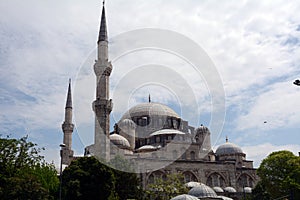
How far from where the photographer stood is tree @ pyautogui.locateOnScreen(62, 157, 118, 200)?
27292 millimetres

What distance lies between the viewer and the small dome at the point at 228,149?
50.0 m

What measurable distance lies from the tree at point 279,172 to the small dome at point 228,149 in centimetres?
1443

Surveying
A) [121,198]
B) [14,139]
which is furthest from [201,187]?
[14,139]

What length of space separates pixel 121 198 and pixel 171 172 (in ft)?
37.4

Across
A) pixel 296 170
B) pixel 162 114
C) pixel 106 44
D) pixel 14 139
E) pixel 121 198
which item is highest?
pixel 106 44

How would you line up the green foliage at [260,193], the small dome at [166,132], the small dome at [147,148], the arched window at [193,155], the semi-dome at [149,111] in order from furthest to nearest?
1. the semi-dome at [149,111]
2. the small dome at [166,132]
3. the arched window at [193,155]
4. the small dome at [147,148]
5. the green foliage at [260,193]

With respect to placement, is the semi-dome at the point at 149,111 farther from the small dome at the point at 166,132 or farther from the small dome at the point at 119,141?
the small dome at the point at 119,141

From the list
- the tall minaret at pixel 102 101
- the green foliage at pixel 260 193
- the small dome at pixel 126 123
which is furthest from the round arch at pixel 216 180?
the tall minaret at pixel 102 101

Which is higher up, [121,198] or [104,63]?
[104,63]

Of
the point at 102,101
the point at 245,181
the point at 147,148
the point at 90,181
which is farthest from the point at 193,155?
the point at 90,181

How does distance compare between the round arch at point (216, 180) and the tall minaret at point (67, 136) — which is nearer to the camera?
the tall minaret at point (67, 136)

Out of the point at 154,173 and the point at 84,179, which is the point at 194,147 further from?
the point at 84,179

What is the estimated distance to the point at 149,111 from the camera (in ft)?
168

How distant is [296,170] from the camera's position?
3194 cm
